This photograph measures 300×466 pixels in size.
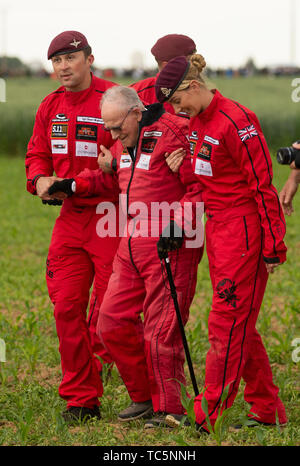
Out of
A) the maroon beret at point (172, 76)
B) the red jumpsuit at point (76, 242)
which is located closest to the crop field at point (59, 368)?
the red jumpsuit at point (76, 242)

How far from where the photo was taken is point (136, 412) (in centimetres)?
518

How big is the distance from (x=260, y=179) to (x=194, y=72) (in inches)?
28.3

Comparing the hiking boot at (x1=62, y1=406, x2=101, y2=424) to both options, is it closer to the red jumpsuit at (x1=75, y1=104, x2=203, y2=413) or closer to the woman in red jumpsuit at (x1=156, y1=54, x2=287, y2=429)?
the red jumpsuit at (x1=75, y1=104, x2=203, y2=413)

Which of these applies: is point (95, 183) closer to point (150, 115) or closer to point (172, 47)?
point (150, 115)

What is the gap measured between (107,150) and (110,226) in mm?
514

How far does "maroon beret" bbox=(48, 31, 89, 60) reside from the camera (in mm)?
5238

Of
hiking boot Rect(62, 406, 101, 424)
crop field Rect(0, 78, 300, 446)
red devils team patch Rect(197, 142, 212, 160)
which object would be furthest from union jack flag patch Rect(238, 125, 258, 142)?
hiking boot Rect(62, 406, 101, 424)

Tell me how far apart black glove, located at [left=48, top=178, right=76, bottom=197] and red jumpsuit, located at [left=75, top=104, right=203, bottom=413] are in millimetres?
342

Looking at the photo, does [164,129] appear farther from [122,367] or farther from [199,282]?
[199,282]

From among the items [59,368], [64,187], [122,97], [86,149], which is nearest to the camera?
[122,97]

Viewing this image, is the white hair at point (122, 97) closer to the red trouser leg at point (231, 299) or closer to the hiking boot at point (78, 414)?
the red trouser leg at point (231, 299)

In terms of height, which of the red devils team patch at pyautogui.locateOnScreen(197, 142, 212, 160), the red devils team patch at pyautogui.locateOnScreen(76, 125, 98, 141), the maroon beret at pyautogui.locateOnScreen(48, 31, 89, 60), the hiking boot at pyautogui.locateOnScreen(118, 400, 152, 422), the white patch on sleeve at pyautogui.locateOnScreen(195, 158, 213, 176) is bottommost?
the hiking boot at pyautogui.locateOnScreen(118, 400, 152, 422)

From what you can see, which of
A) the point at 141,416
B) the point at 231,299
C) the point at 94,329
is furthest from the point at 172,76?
the point at 94,329

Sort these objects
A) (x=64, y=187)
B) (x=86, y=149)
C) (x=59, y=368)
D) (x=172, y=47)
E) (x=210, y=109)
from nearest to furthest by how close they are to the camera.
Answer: (x=210, y=109), (x=64, y=187), (x=86, y=149), (x=172, y=47), (x=59, y=368)
